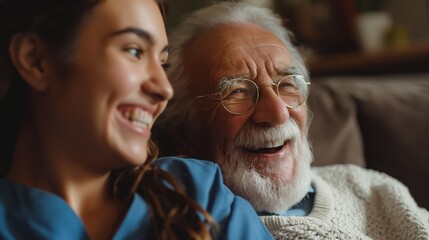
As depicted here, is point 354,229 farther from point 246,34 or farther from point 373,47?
point 373,47

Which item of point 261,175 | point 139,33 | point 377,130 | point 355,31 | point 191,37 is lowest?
point 355,31

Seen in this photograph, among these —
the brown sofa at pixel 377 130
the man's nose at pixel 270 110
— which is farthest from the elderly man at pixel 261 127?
the brown sofa at pixel 377 130

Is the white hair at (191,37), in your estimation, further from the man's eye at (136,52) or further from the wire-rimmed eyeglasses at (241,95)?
the man's eye at (136,52)

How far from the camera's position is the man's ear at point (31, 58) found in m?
0.99

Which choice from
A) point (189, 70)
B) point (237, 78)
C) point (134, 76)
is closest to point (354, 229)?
point (237, 78)

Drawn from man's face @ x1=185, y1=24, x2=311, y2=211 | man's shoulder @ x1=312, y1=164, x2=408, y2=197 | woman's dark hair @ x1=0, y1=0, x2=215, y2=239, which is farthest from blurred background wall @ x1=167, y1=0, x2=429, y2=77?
woman's dark hair @ x1=0, y1=0, x2=215, y2=239

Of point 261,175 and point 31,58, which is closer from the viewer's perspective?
point 31,58

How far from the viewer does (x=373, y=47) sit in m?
3.11

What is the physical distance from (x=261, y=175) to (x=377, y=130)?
2.27 ft

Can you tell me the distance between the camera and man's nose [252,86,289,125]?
1307mm

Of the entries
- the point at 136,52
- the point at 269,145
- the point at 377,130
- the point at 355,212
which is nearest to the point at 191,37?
the point at 269,145

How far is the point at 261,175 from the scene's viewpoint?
133cm

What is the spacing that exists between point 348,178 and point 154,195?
70 cm

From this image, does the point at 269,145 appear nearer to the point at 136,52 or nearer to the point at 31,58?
the point at 136,52
